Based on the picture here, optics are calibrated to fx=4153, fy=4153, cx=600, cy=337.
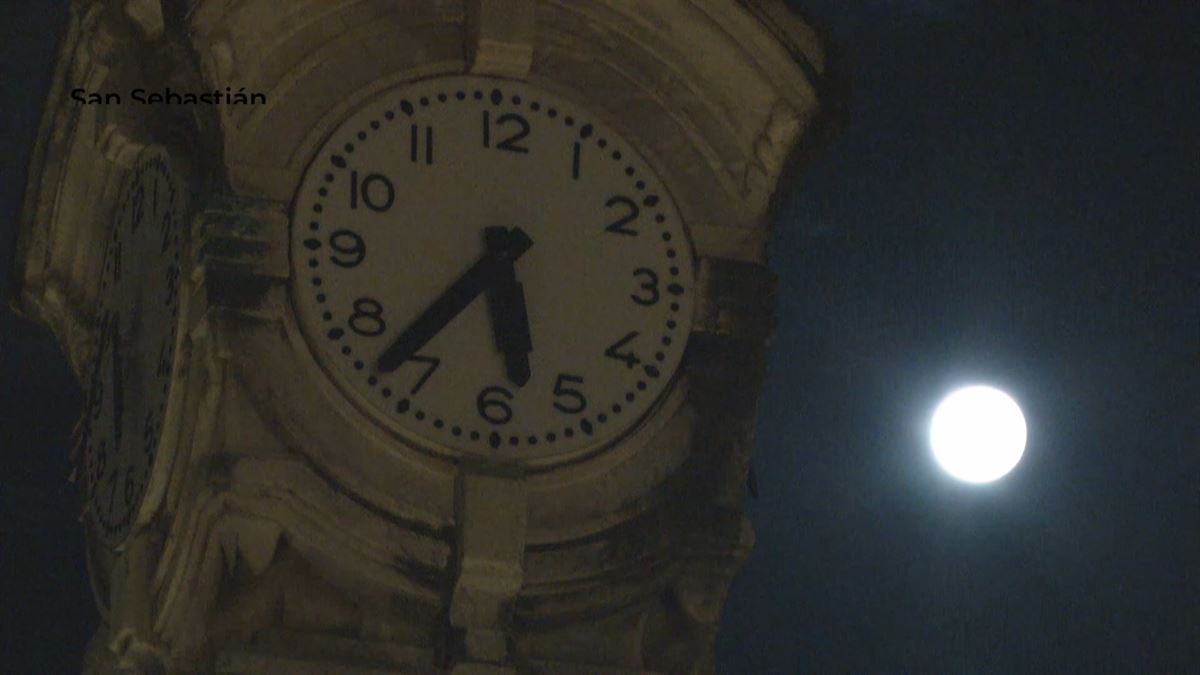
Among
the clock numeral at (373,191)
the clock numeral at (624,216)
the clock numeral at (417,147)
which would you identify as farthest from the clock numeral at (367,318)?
the clock numeral at (624,216)

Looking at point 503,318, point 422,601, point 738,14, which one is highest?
point 738,14

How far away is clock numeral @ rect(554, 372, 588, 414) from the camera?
387 inches

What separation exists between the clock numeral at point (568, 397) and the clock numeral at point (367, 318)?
436 mm

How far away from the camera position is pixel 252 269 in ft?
31.8

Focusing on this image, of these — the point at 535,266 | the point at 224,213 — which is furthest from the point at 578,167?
the point at 224,213

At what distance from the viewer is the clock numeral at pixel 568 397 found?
32.2ft

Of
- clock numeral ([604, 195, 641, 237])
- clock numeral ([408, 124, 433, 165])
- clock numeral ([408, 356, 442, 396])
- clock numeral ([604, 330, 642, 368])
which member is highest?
clock numeral ([408, 124, 433, 165])

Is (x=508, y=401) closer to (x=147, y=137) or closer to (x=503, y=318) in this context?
(x=503, y=318)

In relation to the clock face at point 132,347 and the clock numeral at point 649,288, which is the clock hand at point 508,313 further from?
the clock face at point 132,347

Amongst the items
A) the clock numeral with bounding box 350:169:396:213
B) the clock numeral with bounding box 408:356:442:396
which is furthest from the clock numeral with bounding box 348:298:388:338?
the clock numeral with bounding box 350:169:396:213

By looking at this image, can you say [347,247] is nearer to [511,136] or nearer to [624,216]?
[511,136]

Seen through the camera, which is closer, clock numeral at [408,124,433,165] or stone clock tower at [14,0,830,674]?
stone clock tower at [14,0,830,674]

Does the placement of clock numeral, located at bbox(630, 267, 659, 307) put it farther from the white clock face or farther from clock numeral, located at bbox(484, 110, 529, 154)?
clock numeral, located at bbox(484, 110, 529, 154)

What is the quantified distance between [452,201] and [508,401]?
1.70ft
